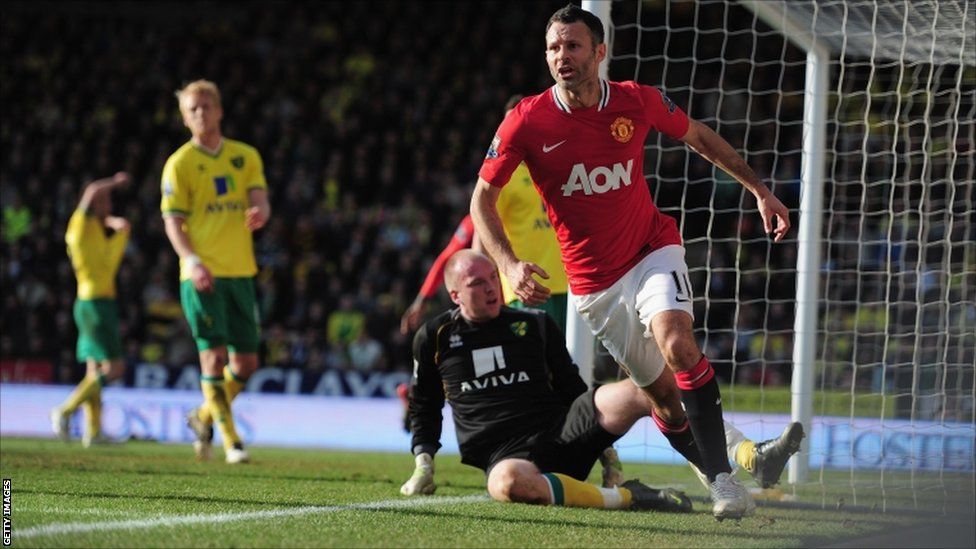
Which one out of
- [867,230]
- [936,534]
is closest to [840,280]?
[867,230]

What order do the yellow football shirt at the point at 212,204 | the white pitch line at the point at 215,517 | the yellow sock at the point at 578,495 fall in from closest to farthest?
the white pitch line at the point at 215,517 → the yellow sock at the point at 578,495 → the yellow football shirt at the point at 212,204

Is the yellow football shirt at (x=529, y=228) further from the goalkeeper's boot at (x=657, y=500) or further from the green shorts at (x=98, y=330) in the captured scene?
the green shorts at (x=98, y=330)

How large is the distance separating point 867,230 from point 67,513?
10.9m

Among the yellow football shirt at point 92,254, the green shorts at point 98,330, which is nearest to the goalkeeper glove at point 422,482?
the green shorts at point 98,330

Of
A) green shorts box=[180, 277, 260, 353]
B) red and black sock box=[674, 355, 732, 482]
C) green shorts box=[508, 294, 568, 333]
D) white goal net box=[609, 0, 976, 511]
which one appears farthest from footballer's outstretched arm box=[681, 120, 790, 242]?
green shorts box=[180, 277, 260, 353]

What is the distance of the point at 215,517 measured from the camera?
4867 mm

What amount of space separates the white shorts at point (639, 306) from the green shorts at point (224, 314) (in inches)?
138

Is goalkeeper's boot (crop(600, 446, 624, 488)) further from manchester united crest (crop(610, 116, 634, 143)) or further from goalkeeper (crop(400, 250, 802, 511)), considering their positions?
manchester united crest (crop(610, 116, 634, 143))

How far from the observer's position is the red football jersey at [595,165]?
5148mm

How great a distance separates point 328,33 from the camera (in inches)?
858

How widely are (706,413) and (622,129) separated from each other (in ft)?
3.96

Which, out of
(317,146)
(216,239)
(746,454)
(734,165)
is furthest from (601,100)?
(317,146)

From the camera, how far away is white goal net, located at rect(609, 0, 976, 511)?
25.1ft

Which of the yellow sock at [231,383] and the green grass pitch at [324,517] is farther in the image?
the yellow sock at [231,383]
